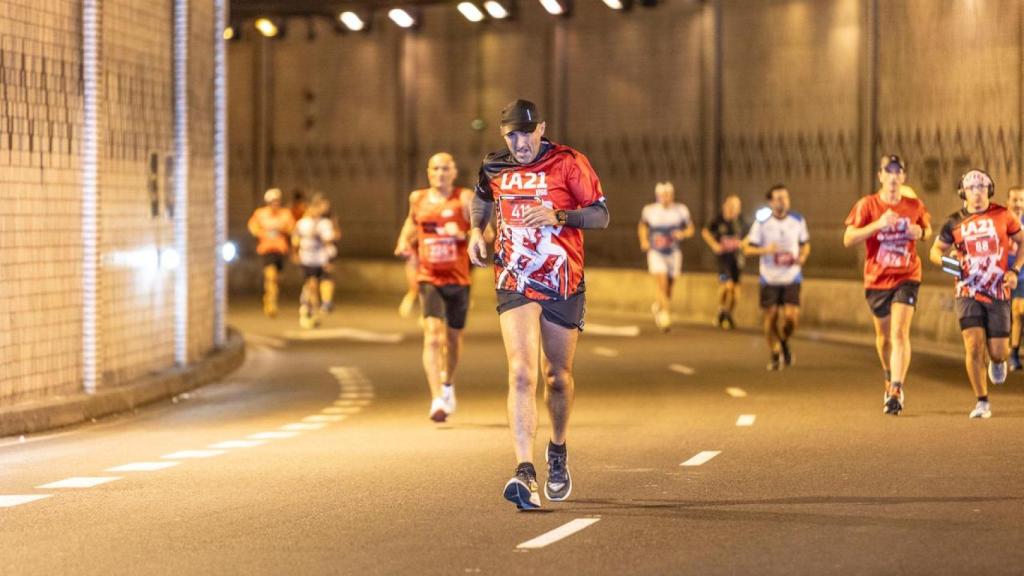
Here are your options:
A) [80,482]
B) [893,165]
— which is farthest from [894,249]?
[80,482]

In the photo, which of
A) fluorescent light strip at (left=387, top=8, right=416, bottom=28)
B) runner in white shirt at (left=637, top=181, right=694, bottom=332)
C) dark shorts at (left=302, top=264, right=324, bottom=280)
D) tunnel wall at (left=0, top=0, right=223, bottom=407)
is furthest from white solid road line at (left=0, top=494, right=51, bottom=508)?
fluorescent light strip at (left=387, top=8, right=416, bottom=28)

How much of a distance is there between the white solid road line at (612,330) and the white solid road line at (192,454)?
48.7 feet

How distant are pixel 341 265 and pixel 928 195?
619 inches

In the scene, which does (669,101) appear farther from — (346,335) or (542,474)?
(542,474)

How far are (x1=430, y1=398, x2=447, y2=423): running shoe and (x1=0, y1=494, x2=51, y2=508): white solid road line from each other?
5.14 metres

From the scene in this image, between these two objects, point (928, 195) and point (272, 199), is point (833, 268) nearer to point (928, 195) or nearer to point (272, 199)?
point (928, 195)

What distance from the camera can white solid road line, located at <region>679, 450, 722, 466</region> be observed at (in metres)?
14.0

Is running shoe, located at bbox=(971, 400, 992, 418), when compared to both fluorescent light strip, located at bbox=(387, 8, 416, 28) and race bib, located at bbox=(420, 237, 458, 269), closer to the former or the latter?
race bib, located at bbox=(420, 237, 458, 269)

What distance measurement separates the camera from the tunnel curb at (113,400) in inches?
663

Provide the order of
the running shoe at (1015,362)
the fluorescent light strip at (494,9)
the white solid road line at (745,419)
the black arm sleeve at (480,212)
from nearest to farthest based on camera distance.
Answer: the black arm sleeve at (480,212), the white solid road line at (745,419), the running shoe at (1015,362), the fluorescent light strip at (494,9)

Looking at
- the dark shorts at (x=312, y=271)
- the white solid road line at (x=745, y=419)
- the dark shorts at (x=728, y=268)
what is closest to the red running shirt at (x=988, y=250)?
the white solid road line at (x=745, y=419)

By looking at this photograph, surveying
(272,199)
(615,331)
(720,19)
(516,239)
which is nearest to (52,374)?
(516,239)

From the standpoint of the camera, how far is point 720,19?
130ft

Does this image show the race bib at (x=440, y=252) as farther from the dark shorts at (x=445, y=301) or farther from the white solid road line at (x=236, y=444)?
the white solid road line at (x=236, y=444)
